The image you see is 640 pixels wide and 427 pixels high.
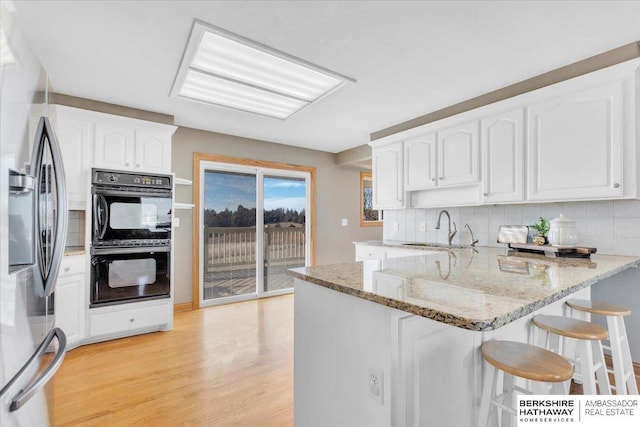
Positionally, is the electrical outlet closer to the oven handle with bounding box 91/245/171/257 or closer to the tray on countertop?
the tray on countertop

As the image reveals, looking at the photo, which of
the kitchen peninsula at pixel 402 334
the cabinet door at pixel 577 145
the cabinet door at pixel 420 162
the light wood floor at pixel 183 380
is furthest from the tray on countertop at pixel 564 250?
the light wood floor at pixel 183 380

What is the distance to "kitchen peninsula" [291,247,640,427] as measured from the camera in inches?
38.3

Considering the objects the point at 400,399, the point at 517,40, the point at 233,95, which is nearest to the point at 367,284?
the point at 400,399

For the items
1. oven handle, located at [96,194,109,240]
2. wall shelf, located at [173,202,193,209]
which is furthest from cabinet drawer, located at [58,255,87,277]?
wall shelf, located at [173,202,193,209]

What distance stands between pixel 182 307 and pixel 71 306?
131 centimetres

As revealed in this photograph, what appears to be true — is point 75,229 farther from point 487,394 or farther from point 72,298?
point 487,394

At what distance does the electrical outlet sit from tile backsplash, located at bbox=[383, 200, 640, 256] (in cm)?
242

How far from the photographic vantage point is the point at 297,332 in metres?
1.48

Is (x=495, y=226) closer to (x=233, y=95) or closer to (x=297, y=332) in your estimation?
(x=297, y=332)

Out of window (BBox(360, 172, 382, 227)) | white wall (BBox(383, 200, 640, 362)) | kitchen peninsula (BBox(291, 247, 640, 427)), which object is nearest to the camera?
kitchen peninsula (BBox(291, 247, 640, 427))

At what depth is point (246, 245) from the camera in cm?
441

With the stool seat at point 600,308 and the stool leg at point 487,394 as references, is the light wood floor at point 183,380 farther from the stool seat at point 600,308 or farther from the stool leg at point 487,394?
the stool seat at point 600,308

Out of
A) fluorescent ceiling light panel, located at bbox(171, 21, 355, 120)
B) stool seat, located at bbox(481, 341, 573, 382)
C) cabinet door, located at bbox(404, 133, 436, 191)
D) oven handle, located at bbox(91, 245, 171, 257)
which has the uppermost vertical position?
fluorescent ceiling light panel, located at bbox(171, 21, 355, 120)

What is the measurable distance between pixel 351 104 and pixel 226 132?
1.87 meters
